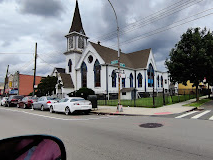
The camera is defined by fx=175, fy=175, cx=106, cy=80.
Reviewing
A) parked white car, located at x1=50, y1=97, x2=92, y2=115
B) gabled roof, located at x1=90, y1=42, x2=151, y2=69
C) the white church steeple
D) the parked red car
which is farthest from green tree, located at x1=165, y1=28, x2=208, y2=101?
the white church steeple

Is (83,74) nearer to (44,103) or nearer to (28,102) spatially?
(28,102)

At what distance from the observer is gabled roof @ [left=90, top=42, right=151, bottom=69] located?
3484 centimetres

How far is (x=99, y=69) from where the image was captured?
34219 mm

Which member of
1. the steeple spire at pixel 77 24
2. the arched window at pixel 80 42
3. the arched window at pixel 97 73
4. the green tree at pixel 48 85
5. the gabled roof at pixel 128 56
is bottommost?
the green tree at pixel 48 85

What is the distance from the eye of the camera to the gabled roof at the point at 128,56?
1372 inches

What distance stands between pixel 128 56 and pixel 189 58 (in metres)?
24.2

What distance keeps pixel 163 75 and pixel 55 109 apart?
37.8m

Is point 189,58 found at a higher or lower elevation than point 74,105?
higher

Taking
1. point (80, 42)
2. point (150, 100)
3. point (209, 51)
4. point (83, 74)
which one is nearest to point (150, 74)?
point (83, 74)

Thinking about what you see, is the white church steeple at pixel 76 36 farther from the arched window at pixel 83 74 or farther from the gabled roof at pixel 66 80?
the gabled roof at pixel 66 80

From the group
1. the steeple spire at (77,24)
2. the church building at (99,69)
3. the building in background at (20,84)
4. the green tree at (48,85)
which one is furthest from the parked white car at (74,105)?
the building in background at (20,84)

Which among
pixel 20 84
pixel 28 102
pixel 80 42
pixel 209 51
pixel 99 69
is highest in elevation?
pixel 80 42

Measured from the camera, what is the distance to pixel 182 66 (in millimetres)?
20469

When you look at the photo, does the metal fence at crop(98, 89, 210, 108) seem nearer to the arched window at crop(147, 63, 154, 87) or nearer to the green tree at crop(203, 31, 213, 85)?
the arched window at crop(147, 63, 154, 87)
